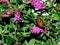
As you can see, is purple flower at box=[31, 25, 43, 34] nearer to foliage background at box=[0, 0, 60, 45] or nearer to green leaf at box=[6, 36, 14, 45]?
foliage background at box=[0, 0, 60, 45]

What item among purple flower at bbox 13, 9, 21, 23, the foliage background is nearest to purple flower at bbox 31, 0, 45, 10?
the foliage background

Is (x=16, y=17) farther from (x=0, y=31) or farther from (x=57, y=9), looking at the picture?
(x=57, y=9)

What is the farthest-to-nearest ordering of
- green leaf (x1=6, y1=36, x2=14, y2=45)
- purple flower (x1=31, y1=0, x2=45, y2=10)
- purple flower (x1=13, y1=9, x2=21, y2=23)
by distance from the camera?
1. purple flower (x1=31, y1=0, x2=45, y2=10)
2. purple flower (x1=13, y1=9, x2=21, y2=23)
3. green leaf (x1=6, y1=36, x2=14, y2=45)

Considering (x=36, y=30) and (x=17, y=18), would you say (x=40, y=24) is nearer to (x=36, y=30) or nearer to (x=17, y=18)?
(x=36, y=30)

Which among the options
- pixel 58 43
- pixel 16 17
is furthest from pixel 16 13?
pixel 58 43

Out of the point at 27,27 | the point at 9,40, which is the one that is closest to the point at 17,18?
the point at 27,27

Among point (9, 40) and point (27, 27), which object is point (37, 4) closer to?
point (27, 27)

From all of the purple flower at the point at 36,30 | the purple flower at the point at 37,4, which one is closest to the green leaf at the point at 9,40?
the purple flower at the point at 36,30

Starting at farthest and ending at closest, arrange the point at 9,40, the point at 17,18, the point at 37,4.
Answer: the point at 37,4 < the point at 17,18 < the point at 9,40

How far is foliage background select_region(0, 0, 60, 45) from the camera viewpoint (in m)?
2.02

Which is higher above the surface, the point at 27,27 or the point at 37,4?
the point at 37,4

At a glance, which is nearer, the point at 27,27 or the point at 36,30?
the point at 36,30

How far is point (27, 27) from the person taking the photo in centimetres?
213

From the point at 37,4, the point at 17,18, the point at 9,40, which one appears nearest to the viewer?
the point at 9,40
